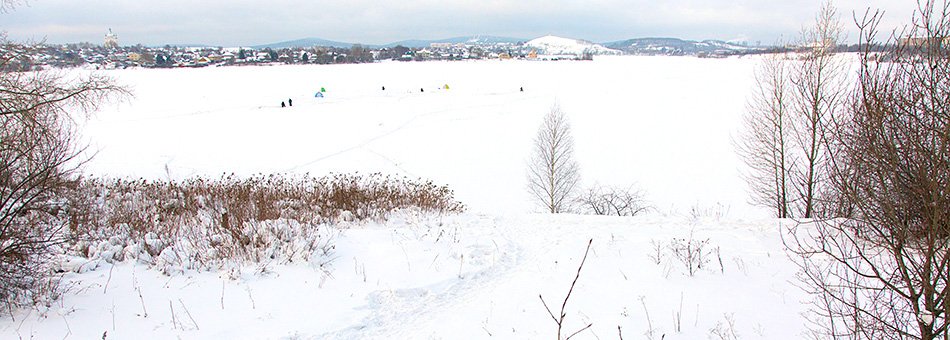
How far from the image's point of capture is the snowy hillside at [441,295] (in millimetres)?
4703

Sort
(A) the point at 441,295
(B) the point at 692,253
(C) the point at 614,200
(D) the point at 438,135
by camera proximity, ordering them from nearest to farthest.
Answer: (A) the point at 441,295
(B) the point at 692,253
(C) the point at 614,200
(D) the point at 438,135

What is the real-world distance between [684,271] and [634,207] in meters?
14.6

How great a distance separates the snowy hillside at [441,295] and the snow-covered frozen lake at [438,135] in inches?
410

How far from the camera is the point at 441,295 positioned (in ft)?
19.0

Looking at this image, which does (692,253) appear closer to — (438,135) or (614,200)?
(614,200)

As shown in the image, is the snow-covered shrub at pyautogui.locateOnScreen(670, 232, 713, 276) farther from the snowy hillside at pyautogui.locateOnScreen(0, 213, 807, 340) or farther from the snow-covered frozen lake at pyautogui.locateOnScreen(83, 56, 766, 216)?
the snow-covered frozen lake at pyautogui.locateOnScreen(83, 56, 766, 216)

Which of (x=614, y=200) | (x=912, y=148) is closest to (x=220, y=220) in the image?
(x=912, y=148)

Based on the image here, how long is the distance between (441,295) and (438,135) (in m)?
29.2

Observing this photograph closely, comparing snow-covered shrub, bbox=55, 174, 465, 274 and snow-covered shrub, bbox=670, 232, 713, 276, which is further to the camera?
snow-covered shrub, bbox=670, 232, 713, 276

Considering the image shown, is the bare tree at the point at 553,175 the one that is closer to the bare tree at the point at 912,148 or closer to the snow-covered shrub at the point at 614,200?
the snow-covered shrub at the point at 614,200

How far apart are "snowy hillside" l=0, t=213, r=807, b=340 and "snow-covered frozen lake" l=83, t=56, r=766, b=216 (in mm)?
10411

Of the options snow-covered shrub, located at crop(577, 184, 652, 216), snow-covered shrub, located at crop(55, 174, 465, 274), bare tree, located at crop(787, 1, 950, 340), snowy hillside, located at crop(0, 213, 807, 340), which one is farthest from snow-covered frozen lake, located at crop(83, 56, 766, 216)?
bare tree, located at crop(787, 1, 950, 340)

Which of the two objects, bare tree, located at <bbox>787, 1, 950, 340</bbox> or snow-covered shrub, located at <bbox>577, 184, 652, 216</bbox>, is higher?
bare tree, located at <bbox>787, 1, 950, 340</bbox>

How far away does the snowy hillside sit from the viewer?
4.70m
